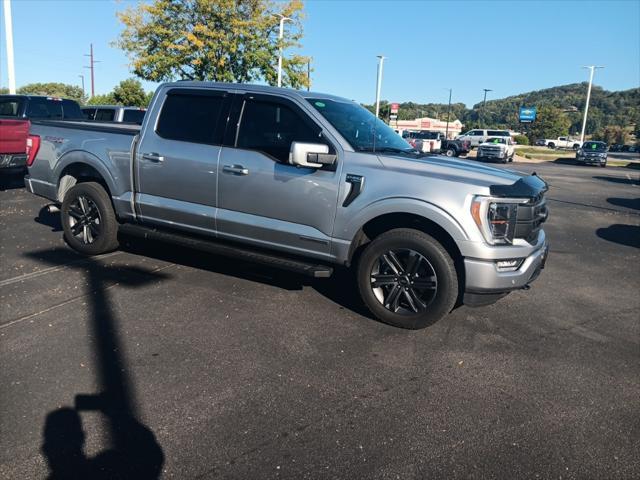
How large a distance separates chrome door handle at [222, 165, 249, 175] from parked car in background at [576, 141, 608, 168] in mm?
35781

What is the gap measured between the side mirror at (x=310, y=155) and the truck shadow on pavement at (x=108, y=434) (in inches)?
79.0

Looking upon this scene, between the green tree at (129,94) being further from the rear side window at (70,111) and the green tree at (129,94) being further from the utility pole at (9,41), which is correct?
the rear side window at (70,111)

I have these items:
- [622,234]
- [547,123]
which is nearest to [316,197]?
[622,234]

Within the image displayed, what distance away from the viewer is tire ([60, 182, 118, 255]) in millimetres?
5754

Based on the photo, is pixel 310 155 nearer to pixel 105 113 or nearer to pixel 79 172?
pixel 79 172

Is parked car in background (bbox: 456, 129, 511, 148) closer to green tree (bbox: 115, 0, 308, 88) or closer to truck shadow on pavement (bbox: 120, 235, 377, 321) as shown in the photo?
green tree (bbox: 115, 0, 308, 88)

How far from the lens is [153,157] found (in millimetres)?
5258

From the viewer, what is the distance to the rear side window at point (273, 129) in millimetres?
4633

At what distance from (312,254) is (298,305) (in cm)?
Result: 53

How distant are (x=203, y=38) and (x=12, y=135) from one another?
14.7 m

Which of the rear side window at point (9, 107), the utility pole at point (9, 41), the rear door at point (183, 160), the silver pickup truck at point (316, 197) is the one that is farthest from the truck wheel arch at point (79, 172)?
the utility pole at point (9, 41)

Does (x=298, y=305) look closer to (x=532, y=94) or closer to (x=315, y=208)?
(x=315, y=208)

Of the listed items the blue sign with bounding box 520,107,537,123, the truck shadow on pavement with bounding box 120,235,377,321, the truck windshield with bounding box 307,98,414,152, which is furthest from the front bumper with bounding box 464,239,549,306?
the blue sign with bounding box 520,107,537,123

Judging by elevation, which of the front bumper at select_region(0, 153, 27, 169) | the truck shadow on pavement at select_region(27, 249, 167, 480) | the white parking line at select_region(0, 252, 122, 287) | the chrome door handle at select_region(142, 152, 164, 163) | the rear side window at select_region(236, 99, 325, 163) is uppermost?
the rear side window at select_region(236, 99, 325, 163)
